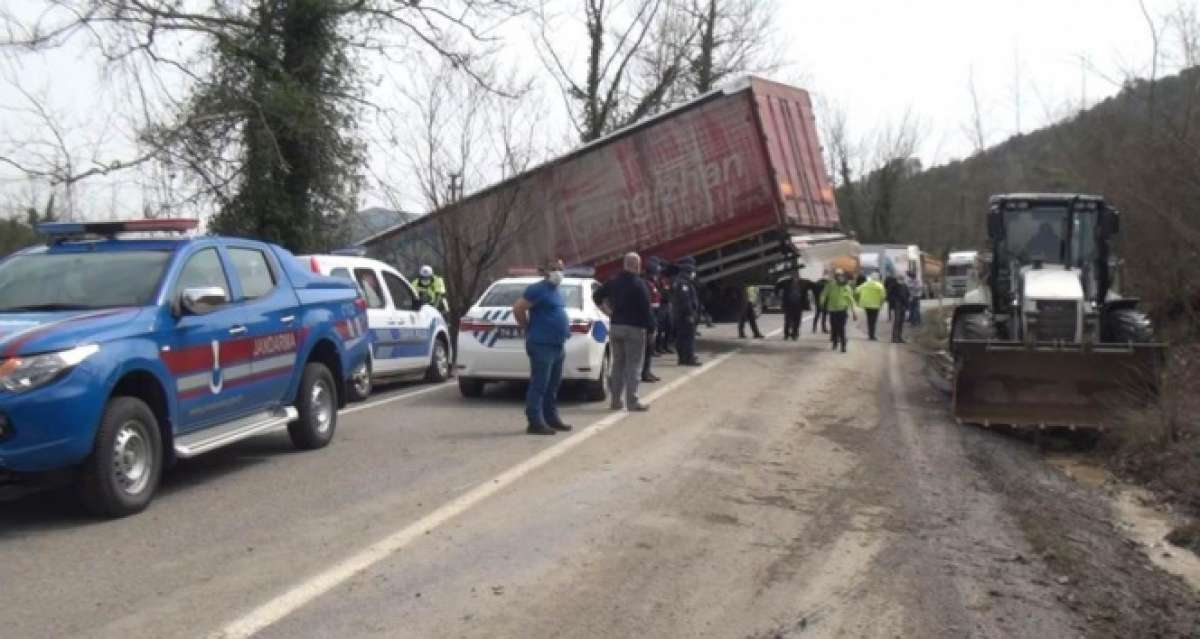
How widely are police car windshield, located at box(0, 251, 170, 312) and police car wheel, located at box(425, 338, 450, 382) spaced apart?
313 inches

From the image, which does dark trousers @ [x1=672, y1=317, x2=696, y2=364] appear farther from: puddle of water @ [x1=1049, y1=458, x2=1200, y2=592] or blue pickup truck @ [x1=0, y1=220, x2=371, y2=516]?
blue pickup truck @ [x1=0, y1=220, x2=371, y2=516]

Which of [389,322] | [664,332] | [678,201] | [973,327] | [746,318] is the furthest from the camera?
[746,318]

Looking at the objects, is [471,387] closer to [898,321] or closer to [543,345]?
[543,345]

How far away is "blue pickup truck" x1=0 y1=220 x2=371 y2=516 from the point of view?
6.52 m

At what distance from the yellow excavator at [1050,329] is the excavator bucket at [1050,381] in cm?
1

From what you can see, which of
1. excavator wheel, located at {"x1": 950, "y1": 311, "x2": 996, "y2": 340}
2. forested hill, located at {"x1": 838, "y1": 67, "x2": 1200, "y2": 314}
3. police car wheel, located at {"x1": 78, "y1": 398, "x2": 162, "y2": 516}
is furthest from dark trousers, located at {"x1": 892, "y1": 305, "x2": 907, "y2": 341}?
police car wheel, located at {"x1": 78, "y1": 398, "x2": 162, "y2": 516}

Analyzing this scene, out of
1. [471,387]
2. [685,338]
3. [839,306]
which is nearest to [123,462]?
[471,387]

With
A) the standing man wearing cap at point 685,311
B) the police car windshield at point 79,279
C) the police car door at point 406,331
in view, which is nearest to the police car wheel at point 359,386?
the police car door at point 406,331

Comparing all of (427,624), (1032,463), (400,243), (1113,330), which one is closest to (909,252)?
(400,243)

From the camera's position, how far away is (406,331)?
49.2 feet

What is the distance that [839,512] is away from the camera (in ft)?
25.7

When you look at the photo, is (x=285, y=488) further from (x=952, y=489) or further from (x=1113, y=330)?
(x=1113, y=330)

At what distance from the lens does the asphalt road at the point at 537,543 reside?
17.5 feet

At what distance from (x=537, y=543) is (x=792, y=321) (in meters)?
19.6
